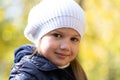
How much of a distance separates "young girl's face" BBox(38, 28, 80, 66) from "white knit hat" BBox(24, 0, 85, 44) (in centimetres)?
3

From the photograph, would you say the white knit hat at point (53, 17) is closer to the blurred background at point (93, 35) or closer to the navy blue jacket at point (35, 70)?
the navy blue jacket at point (35, 70)

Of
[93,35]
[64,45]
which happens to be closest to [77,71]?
[64,45]

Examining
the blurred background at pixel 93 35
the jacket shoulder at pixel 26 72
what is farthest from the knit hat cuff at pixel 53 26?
the blurred background at pixel 93 35

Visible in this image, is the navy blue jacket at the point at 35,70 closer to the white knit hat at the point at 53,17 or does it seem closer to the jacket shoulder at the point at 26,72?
the jacket shoulder at the point at 26,72

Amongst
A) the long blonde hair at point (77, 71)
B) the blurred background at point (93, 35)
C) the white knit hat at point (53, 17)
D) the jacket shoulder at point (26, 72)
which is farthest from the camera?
the blurred background at point (93, 35)

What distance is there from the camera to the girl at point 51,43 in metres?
2.06

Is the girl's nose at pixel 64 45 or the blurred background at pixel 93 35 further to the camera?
the blurred background at pixel 93 35

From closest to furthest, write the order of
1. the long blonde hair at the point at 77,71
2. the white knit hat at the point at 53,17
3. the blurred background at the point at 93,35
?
the white knit hat at the point at 53,17
the long blonde hair at the point at 77,71
the blurred background at the point at 93,35

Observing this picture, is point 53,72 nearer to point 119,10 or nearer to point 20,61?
point 20,61

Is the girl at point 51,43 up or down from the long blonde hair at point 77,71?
up

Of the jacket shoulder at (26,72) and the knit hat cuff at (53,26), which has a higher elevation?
the knit hat cuff at (53,26)

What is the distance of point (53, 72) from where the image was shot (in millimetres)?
2104

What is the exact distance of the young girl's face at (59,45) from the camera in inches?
81.6

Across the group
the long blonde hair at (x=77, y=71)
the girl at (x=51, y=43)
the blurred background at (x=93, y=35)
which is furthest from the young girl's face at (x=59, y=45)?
the blurred background at (x=93, y=35)
